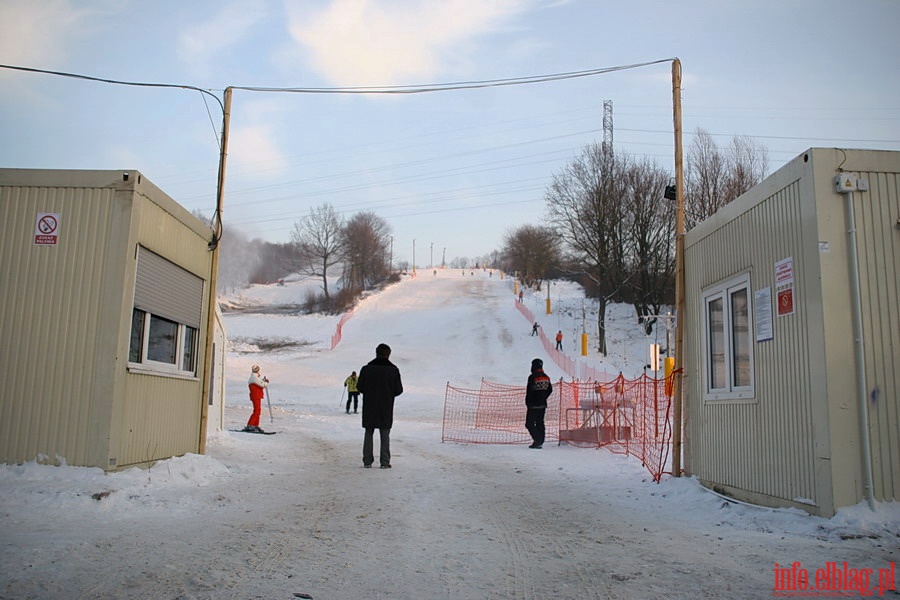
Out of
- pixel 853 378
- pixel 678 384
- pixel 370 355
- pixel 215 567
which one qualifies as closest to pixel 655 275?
pixel 370 355

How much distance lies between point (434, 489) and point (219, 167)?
21.0 feet

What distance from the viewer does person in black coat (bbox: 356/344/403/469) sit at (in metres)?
11.4

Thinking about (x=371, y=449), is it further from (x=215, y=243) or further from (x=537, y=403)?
(x=537, y=403)

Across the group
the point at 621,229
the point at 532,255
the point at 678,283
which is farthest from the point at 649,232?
the point at 678,283

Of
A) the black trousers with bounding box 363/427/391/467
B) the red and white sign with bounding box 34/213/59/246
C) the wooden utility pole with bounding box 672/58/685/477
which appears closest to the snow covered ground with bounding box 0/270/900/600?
the black trousers with bounding box 363/427/391/467

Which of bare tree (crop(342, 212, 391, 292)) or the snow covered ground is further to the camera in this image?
bare tree (crop(342, 212, 391, 292))

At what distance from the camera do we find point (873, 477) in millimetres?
6324

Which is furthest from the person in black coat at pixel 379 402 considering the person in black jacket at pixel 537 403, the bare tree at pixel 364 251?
the bare tree at pixel 364 251

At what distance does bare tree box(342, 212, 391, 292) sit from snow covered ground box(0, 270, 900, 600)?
2457 inches

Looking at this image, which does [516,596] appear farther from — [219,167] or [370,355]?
[370,355]

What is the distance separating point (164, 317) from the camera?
9.98m

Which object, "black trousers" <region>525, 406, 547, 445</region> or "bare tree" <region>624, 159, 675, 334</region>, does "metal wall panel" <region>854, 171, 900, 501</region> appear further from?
"bare tree" <region>624, 159, 675, 334</region>

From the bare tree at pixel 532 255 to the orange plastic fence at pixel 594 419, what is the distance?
3694cm

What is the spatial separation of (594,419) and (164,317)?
36.9ft
